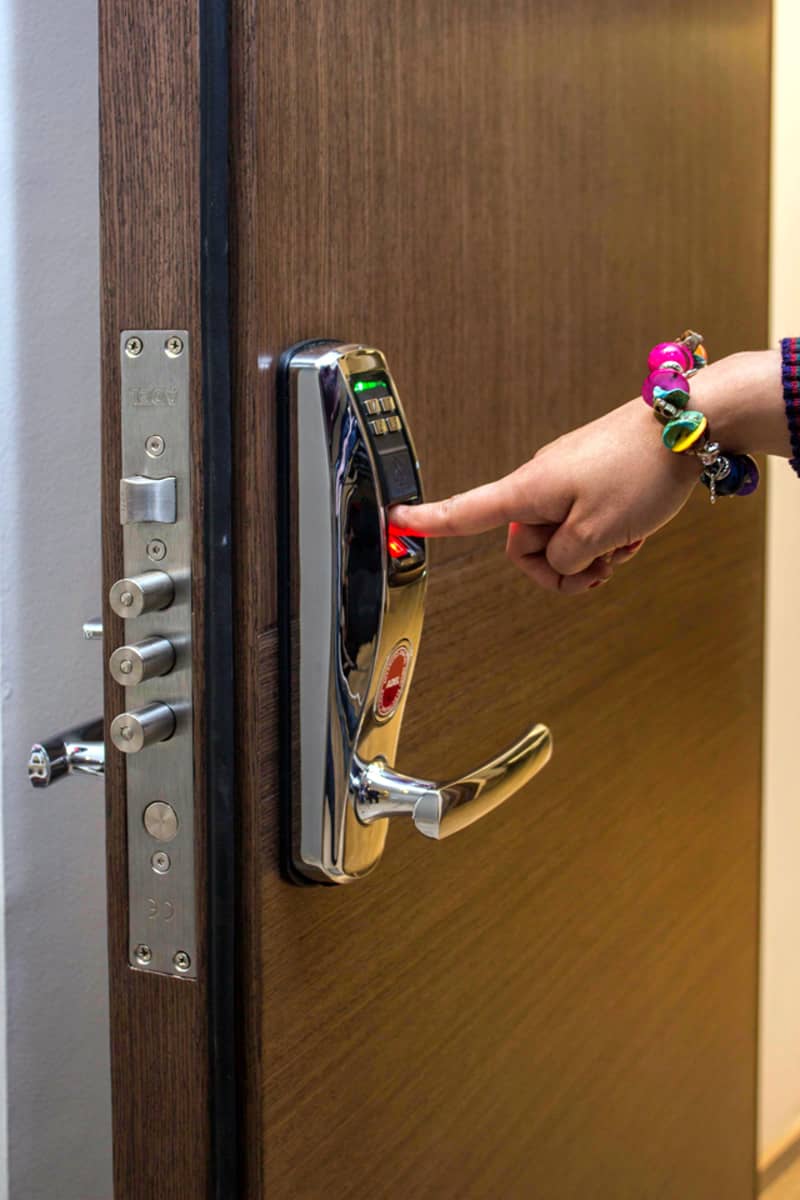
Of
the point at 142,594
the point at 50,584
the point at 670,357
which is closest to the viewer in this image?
the point at 142,594

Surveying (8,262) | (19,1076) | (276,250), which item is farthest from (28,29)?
(19,1076)

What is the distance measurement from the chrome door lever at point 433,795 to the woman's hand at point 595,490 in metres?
0.10

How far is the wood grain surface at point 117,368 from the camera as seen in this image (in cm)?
46

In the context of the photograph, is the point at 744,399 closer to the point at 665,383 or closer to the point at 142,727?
the point at 665,383

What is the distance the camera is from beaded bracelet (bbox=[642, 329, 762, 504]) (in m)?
0.56

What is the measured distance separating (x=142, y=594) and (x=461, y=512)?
0.45 feet

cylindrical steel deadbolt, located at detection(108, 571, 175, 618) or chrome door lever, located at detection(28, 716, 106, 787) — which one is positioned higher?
cylindrical steel deadbolt, located at detection(108, 571, 175, 618)

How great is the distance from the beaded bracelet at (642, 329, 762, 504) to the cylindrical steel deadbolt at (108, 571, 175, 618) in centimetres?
22

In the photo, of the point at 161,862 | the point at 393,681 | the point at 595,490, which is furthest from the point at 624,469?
the point at 161,862

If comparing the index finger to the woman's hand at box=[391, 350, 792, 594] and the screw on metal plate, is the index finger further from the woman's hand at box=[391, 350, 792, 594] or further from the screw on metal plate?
the screw on metal plate

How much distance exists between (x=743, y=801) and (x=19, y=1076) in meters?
0.65

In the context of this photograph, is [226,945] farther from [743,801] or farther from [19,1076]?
[743,801]

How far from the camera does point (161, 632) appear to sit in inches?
19.1

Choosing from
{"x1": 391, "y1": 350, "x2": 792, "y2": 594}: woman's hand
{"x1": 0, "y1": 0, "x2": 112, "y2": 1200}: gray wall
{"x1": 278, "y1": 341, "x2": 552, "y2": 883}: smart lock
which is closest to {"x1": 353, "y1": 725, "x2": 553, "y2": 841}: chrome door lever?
{"x1": 278, "y1": 341, "x2": 552, "y2": 883}: smart lock
